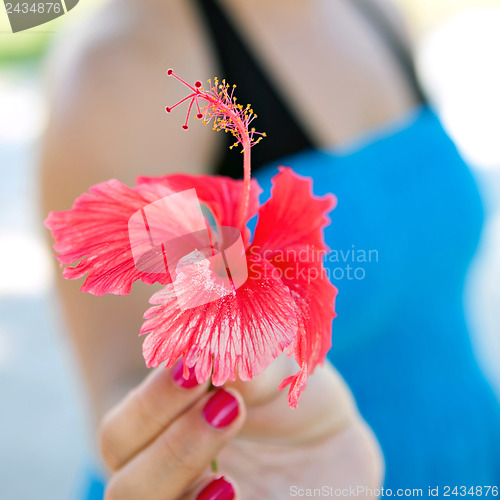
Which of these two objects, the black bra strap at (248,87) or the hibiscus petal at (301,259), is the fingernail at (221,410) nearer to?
the hibiscus petal at (301,259)

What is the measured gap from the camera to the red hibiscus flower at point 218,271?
0.14m

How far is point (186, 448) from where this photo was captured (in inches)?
7.6

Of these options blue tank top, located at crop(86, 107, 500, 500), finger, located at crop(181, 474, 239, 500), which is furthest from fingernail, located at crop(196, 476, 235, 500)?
blue tank top, located at crop(86, 107, 500, 500)

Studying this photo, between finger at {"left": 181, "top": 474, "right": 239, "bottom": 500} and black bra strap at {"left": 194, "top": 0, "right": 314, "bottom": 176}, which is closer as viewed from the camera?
finger at {"left": 181, "top": 474, "right": 239, "bottom": 500}

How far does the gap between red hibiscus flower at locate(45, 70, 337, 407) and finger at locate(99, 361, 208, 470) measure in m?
0.04

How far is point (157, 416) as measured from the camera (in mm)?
201

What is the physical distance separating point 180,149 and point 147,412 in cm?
28

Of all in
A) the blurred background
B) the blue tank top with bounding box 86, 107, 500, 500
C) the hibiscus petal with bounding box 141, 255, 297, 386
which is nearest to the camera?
the hibiscus petal with bounding box 141, 255, 297, 386

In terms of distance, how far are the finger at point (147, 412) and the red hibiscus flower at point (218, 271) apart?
0.04 m

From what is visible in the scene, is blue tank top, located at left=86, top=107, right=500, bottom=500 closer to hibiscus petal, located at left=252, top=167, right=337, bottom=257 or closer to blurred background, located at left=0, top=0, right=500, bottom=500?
blurred background, located at left=0, top=0, right=500, bottom=500

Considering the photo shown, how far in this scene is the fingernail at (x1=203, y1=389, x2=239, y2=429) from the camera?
7.6 inches

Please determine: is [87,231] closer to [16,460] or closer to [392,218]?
[392,218]

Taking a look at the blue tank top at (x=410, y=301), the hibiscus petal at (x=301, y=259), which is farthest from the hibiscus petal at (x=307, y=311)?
the blue tank top at (x=410, y=301)

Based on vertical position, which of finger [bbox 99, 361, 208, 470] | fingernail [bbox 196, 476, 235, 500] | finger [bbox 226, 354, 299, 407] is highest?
finger [bbox 99, 361, 208, 470]
